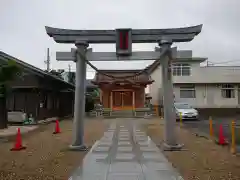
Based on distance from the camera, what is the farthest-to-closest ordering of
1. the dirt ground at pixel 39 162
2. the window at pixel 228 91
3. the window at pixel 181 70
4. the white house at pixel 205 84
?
the window at pixel 181 70 → the window at pixel 228 91 → the white house at pixel 205 84 → the dirt ground at pixel 39 162

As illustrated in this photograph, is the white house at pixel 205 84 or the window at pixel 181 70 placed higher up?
the window at pixel 181 70

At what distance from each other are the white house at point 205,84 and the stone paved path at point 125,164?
65.6 ft

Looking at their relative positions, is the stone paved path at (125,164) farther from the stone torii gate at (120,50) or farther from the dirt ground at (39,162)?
the stone torii gate at (120,50)

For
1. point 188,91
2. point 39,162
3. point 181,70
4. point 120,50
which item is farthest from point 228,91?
point 39,162

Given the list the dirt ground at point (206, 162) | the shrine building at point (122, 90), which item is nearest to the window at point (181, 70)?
the shrine building at point (122, 90)

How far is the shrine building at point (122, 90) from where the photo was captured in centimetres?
2588

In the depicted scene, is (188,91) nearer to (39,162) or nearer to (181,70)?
(181,70)

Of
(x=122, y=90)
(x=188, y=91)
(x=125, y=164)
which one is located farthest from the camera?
(x=188, y=91)

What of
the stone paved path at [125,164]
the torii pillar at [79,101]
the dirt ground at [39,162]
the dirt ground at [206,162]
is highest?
the torii pillar at [79,101]

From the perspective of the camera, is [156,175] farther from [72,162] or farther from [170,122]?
[170,122]

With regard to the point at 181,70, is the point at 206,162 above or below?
below

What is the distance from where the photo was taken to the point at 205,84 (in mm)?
28203

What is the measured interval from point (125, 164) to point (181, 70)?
23.4 m

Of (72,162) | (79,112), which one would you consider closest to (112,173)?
(72,162)
